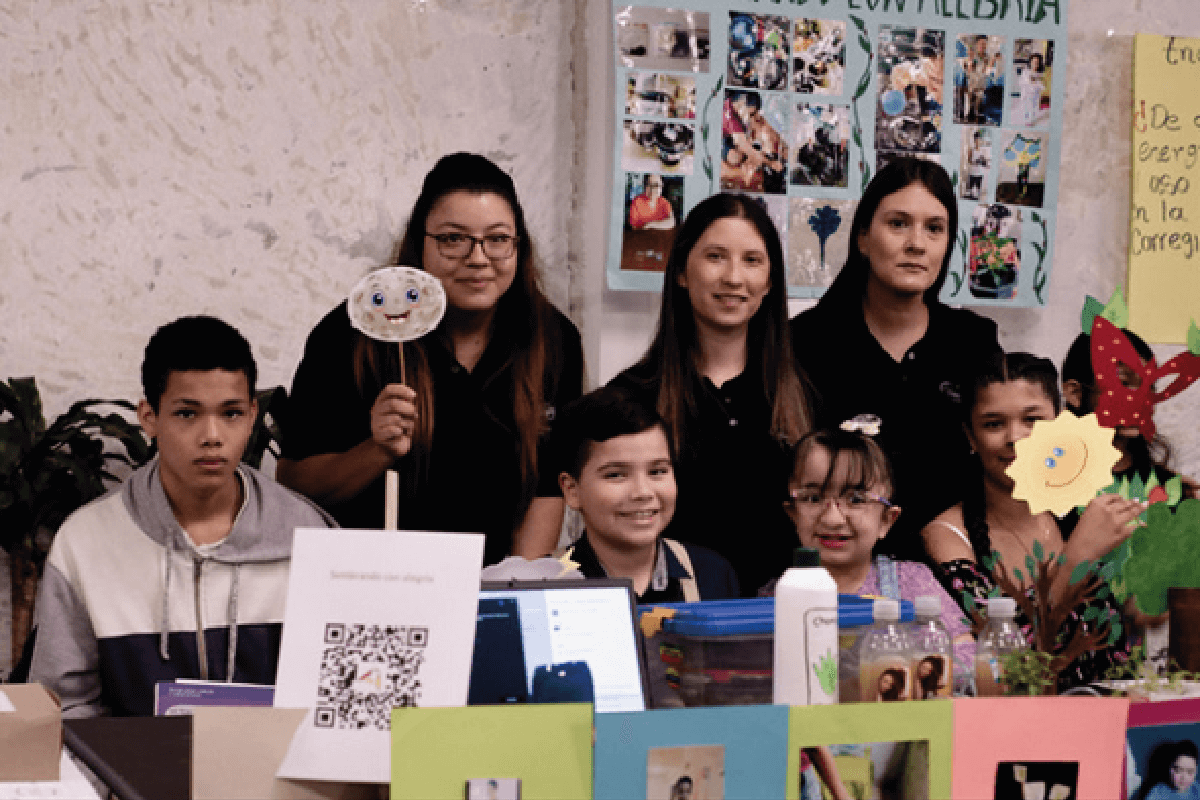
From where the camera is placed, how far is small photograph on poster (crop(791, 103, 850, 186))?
3.54 m

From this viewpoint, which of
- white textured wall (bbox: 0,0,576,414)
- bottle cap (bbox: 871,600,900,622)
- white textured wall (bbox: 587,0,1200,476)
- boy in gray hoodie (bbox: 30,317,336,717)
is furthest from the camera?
white textured wall (bbox: 587,0,1200,476)

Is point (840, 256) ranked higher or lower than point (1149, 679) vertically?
higher

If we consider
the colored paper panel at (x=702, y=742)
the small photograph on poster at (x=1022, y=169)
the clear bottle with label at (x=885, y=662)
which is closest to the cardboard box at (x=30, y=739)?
the colored paper panel at (x=702, y=742)

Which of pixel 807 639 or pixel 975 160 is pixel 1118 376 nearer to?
pixel 807 639

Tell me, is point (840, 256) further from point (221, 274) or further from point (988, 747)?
point (988, 747)

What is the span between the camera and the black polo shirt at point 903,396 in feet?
9.20

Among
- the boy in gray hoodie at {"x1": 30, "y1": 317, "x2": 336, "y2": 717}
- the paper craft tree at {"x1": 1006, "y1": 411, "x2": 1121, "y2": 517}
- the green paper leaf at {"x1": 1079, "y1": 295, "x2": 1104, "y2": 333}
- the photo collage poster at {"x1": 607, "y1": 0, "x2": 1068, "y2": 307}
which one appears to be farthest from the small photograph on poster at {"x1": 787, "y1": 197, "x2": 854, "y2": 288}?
the paper craft tree at {"x1": 1006, "y1": 411, "x2": 1121, "y2": 517}

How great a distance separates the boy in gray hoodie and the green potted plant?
44 centimetres

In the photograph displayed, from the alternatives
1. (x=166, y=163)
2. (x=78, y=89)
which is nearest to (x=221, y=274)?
(x=166, y=163)

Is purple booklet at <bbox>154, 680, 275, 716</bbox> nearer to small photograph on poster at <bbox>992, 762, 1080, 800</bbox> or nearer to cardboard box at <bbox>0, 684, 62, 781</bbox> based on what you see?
cardboard box at <bbox>0, 684, 62, 781</bbox>

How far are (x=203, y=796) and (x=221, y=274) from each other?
7.47ft

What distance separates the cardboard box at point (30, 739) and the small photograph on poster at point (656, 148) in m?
2.34

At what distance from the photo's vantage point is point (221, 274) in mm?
3213

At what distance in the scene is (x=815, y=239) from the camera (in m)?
3.55
